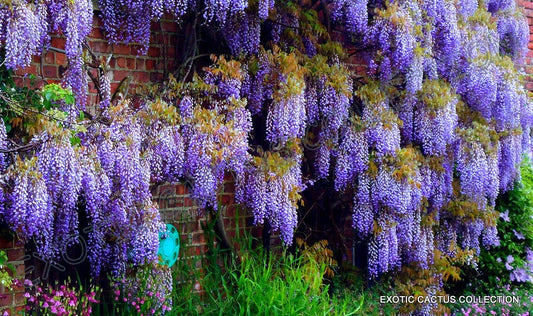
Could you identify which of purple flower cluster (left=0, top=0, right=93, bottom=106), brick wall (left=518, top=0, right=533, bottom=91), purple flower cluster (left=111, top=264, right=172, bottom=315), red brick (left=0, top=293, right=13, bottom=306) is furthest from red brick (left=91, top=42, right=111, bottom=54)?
brick wall (left=518, top=0, right=533, bottom=91)

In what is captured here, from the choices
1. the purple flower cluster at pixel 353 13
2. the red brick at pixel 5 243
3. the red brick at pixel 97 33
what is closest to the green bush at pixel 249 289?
the red brick at pixel 5 243

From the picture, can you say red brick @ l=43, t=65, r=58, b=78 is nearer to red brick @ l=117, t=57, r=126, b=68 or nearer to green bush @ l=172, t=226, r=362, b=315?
red brick @ l=117, t=57, r=126, b=68

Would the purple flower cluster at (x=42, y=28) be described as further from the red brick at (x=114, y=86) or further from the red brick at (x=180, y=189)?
the red brick at (x=180, y=189)

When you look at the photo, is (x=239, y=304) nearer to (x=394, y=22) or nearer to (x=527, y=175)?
(x=394, y=22)

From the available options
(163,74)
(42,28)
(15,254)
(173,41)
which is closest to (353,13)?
(173,41)

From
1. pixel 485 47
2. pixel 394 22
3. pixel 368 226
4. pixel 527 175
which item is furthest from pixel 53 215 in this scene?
pixel 527 175

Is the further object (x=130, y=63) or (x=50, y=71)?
(x=130, y=63)

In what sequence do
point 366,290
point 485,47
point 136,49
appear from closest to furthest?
point 136,49 → point 366,290 → point 485,47

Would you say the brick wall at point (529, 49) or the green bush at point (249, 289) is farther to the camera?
the brick wall at point (529, 49)

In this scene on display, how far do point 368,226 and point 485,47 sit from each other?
2046 millimetres

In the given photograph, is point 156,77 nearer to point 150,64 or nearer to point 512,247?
point 150,64

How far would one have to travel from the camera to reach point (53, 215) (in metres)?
3.58

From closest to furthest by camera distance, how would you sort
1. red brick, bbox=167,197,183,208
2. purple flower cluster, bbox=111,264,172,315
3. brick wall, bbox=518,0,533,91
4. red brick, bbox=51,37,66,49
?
purple flower cluster, bbox=111,264,172,315, red brick, bbox=51,37,66,49, red brick, bbox=167,197,183,208, brick wall, bbox=518,0,533,91

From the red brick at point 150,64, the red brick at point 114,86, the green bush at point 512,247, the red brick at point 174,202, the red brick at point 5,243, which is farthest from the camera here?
the green bush at point 512,247
